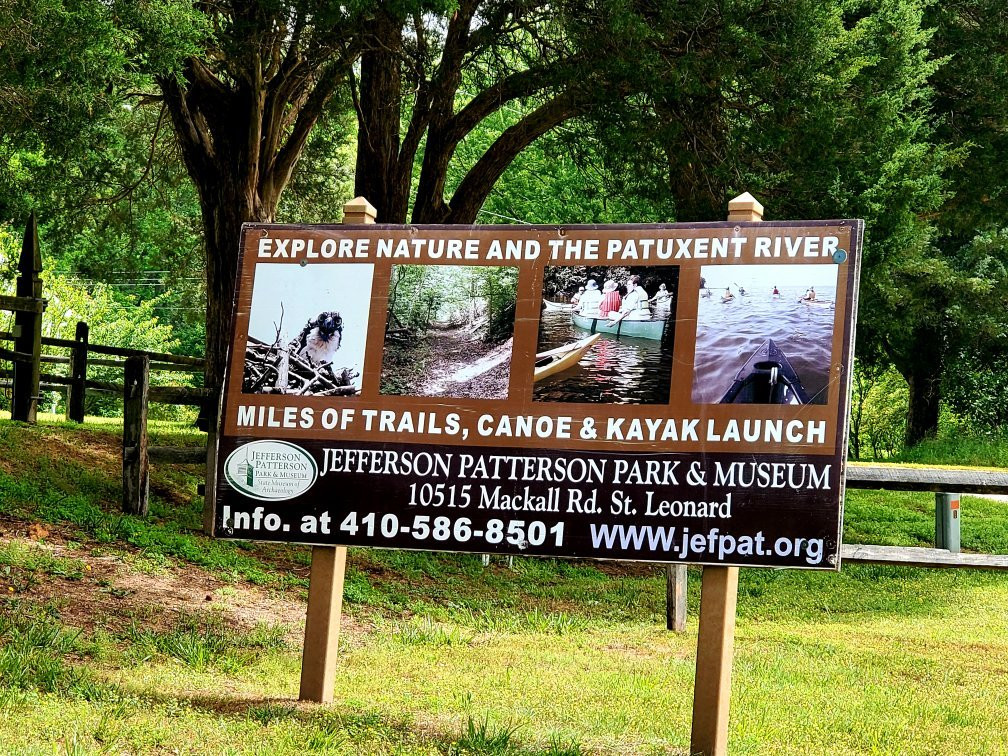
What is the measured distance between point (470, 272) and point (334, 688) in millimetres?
2397

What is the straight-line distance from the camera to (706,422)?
5.05 m

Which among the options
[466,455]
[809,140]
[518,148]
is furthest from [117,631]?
[518,148]

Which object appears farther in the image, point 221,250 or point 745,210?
point 221,250

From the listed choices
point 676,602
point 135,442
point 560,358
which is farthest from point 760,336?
point 135,442

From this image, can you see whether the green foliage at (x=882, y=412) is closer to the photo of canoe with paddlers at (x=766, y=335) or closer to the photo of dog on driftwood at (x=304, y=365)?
the photo of canoe with paddlers at (x=766, y=335)

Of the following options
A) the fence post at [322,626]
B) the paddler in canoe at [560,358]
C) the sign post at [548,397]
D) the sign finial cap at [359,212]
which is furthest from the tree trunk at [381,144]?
the paddler in canoe at [560,358]

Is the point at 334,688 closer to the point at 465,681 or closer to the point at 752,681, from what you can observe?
the point at 465,681

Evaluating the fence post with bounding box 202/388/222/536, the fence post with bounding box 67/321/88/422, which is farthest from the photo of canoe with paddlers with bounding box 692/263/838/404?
the fence post with bounding box 67/321/88/422

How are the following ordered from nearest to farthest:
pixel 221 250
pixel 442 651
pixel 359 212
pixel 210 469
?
pixel 359 212, pixel 442 651, pixel 210 469, pixel 221 250

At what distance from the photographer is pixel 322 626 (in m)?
5.54

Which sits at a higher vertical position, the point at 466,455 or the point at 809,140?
the point at 809,140

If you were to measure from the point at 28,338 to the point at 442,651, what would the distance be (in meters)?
8.73

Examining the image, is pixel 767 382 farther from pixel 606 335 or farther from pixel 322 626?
pixel 322 626

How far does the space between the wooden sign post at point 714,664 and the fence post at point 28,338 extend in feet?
A: 34.6
